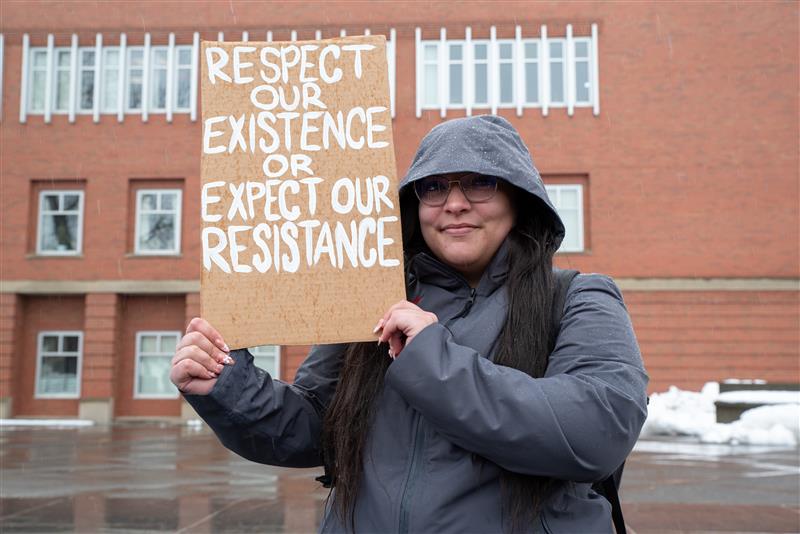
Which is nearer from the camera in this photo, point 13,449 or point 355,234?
point 355,234

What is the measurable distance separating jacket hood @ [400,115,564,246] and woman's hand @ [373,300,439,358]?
35cm

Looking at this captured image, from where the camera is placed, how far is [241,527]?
6484 mm

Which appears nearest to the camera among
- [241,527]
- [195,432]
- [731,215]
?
[241,527]

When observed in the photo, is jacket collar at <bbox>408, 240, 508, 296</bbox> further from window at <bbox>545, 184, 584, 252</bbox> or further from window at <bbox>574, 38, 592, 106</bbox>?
window at <bbox>574, 38, 592, 106</bbox>

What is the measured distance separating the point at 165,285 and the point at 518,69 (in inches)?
473

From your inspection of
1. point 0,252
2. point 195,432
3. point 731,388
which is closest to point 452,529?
point 731,388

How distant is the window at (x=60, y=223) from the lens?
24094 mm

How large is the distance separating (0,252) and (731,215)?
21.0m

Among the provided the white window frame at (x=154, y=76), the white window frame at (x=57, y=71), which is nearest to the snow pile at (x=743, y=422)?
the white window frame at (x=154, y=76)

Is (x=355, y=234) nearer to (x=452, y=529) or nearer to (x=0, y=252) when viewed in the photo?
(x=452, y=529)

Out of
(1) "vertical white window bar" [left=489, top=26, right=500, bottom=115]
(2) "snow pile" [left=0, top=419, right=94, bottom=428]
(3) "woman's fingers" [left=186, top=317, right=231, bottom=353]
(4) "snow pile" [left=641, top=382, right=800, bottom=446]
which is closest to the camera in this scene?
(3) "woman's fingers" [left=186, top=317, right=231, bottom=353]

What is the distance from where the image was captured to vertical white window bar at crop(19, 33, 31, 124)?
24.0 meters

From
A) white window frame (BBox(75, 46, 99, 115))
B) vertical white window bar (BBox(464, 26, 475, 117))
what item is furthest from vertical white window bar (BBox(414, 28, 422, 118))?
white window frame (BBox(75, 46, 99, 115))

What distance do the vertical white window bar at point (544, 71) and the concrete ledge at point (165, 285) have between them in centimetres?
547
